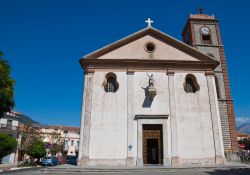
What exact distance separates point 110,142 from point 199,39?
1797 cm

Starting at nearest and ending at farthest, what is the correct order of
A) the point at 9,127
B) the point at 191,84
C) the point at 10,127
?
the point at 191,84
the point at 9,127
the point at 10,127

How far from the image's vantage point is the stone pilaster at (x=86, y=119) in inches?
662

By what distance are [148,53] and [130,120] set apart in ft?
18.3

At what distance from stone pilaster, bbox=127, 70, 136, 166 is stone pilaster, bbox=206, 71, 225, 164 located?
585 cm

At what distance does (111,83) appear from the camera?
19062mm

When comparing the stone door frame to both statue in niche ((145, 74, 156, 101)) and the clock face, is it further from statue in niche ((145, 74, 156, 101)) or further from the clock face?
the clock face

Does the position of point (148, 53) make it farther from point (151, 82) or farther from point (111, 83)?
point (111, 83)

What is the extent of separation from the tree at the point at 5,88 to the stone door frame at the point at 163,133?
454 inches

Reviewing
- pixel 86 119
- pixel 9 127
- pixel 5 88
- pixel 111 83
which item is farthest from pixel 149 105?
pixel 9 127

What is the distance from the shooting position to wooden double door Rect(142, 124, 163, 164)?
17.5m

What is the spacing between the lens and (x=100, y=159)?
16.9m

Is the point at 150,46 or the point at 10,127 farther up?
the point at 150,46

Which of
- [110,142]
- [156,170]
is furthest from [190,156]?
[110,142]

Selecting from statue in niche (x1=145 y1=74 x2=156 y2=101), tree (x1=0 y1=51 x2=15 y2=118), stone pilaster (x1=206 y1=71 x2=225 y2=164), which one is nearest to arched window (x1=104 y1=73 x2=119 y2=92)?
statue in niche (x1=145 y1=74 x2=156 y2=101)
